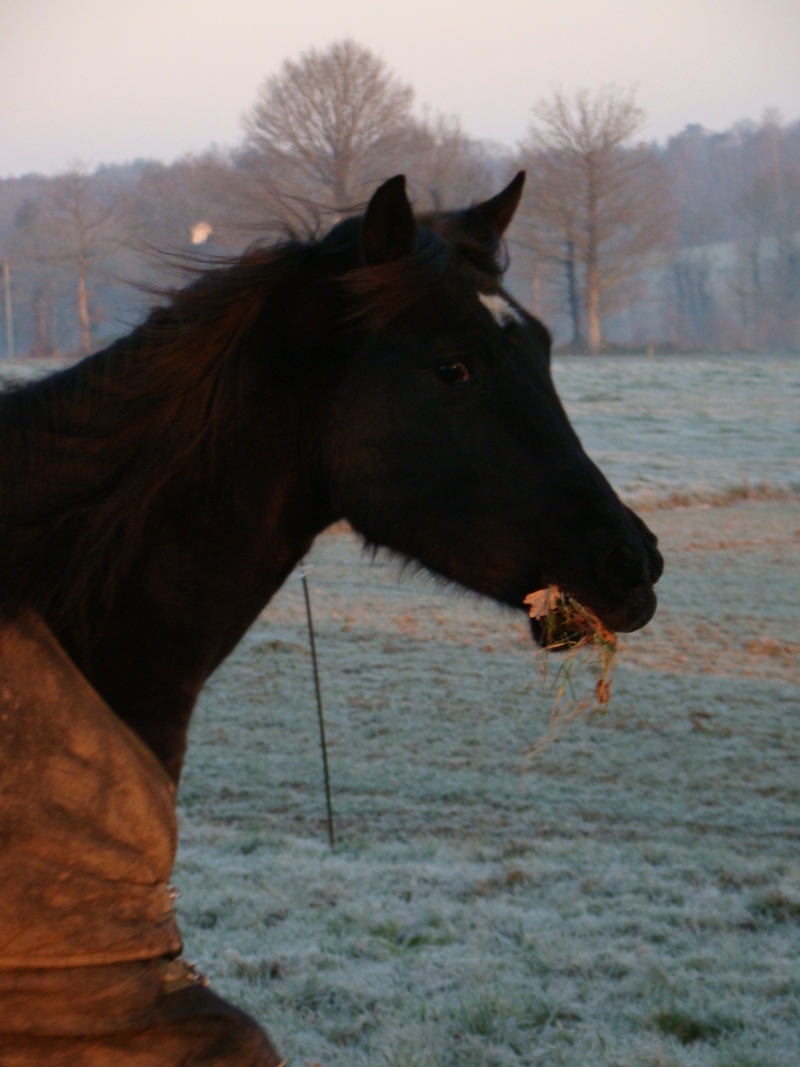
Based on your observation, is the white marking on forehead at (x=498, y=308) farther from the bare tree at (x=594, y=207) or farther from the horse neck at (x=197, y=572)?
the bare tree at (x=594, y=207)

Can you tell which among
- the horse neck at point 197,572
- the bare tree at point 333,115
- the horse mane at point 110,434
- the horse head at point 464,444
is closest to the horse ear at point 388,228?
the horse head at point 464,444

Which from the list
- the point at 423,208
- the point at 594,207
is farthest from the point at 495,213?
the point at 594,207

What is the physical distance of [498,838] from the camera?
183 inches

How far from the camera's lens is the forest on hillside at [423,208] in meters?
4.20

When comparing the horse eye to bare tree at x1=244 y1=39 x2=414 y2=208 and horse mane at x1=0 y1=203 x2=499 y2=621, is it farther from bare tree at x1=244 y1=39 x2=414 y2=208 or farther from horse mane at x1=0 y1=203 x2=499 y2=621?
bare tree at x1=244 y1=39 x2=414 y2=208

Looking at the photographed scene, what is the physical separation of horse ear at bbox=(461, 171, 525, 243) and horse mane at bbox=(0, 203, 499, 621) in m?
0.26

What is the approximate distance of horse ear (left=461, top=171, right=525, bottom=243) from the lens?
2076mm

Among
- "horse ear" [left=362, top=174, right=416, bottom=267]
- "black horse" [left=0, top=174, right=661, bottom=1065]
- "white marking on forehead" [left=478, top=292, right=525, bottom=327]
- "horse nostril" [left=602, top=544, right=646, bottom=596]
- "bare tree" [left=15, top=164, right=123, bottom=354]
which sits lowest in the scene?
"horse nostril" [left=602, top=544, right=646, bottom=596]

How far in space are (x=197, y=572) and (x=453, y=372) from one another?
21.4 inches

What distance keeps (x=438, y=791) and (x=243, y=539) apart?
3.71 m

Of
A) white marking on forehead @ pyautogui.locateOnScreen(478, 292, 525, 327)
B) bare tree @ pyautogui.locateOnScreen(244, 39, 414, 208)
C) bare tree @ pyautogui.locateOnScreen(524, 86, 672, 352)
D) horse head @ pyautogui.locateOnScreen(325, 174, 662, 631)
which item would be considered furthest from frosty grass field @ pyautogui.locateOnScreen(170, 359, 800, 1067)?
bare tree @ pyautogui.locateOnScreen(524, 86, 672, 352)

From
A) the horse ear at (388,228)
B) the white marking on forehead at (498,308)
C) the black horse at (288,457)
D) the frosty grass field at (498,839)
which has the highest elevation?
the horse ear at (388,228)

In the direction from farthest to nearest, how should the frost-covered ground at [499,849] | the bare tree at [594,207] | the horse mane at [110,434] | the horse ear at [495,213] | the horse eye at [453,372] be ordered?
the bare tree at [594,207] → the frost-covered ground at [499,849] → the horse ear at [495,213] → the horse eye at [453,372] → the horse mane at [110,434]

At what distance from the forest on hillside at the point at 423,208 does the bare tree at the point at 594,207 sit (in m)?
0.06
